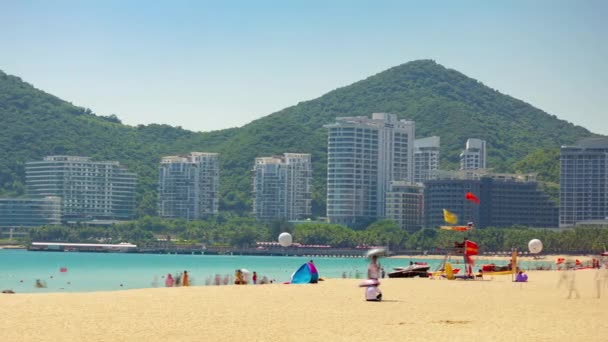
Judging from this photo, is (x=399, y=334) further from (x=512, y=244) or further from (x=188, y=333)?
(x=512, y=244)

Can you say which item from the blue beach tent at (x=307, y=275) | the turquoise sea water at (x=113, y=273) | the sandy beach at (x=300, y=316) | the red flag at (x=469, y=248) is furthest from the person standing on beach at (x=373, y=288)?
the turquoise sea water at (x=113, y=273)

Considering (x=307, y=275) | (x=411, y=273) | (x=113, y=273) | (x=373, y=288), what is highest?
(x=373, y=288)

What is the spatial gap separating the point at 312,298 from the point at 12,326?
41.3 ft

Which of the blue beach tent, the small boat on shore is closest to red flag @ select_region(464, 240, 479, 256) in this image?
the small boat on shore

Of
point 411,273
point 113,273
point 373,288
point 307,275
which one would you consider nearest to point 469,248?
point 411,273

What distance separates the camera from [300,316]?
3092 cm

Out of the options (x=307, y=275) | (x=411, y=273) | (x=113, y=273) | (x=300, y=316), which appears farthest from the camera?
(x=113, y=273)

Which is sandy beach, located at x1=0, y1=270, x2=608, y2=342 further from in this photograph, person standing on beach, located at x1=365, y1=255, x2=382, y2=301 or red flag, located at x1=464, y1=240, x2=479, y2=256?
red flag, located at x1=464, y1=240, x2=479, y2=256

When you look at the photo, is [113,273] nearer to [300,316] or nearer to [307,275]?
[307,275]

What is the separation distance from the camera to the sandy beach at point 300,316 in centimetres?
2647

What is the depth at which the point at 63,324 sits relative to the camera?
28.1 meters

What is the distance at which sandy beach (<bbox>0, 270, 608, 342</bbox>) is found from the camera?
86.8ft

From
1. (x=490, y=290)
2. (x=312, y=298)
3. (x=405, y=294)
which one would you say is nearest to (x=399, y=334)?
(x=312, y=298)

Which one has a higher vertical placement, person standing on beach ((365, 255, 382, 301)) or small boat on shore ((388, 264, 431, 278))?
person standing on beach ((365, 255, 382, 301))
